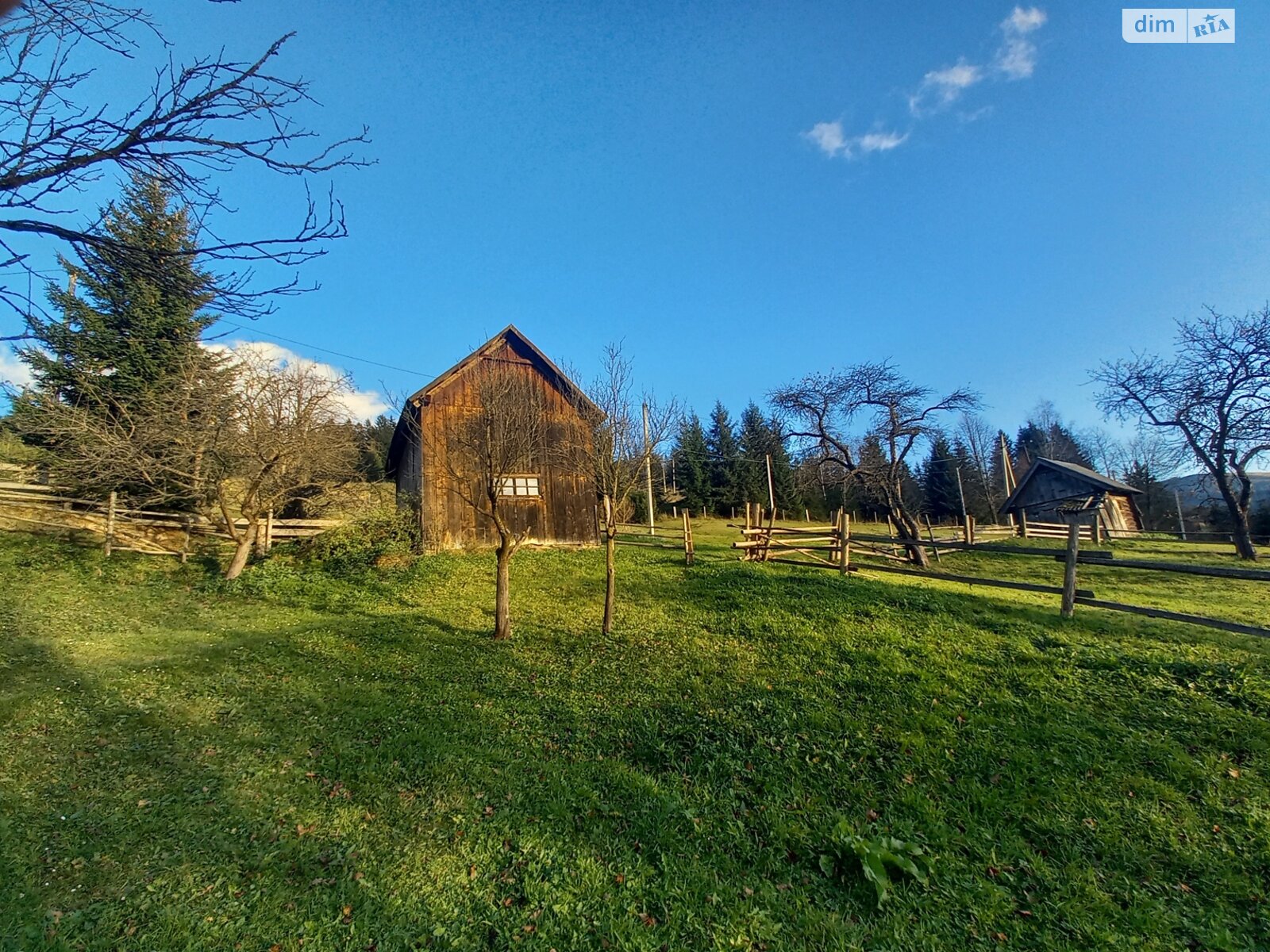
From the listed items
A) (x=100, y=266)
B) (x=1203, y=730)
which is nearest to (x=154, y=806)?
(x=100, y=266)

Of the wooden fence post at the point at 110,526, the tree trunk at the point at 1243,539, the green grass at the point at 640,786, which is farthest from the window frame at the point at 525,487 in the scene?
the tree trunk at the point at 1243,539

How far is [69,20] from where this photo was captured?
2.87 metres

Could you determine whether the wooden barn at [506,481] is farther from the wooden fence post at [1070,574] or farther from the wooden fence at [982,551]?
the wooden fence post at [1070,574]

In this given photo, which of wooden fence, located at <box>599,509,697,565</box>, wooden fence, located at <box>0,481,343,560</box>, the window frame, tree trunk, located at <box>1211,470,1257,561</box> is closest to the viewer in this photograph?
wooden fence, located at <box>0,481,343,560</box>

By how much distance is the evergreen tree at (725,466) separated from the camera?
4931 cm

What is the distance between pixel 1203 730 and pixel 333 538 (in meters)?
18.6

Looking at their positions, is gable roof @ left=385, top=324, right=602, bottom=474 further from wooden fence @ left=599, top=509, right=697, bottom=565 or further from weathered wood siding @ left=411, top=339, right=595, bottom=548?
wooden fence @ left=599, top=509, right=697, bottom=565

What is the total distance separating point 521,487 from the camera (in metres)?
18.6

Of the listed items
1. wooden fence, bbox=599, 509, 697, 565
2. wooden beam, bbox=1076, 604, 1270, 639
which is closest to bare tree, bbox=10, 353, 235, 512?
wooden fence, bbox=599, 509, 697, 565

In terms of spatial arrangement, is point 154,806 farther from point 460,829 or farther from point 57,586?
point 57,586

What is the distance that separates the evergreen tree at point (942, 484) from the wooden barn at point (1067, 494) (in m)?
17.6

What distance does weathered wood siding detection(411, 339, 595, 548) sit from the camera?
17.3m

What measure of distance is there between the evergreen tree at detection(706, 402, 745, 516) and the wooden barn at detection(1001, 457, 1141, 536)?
22046mm

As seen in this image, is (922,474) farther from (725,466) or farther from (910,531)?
(910,531)
